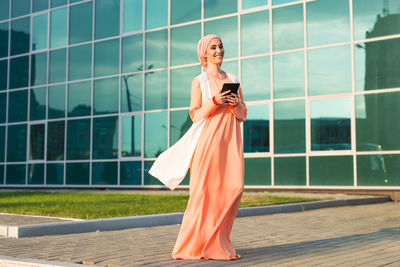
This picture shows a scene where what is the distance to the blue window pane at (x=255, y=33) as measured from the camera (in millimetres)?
17547

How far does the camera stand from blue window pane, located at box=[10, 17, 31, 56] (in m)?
23.5

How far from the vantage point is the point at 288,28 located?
672 inches

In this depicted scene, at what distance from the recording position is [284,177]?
54.3 feet

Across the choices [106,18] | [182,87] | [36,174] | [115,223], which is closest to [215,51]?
[115,223]

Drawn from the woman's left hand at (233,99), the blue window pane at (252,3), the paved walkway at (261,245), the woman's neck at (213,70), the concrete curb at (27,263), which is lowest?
the paved walkway at (261,245)

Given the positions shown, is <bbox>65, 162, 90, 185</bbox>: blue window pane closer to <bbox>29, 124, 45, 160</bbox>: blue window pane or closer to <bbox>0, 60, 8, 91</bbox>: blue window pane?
<bbox>29, 124, 45, 160</bbox>: blue window pane

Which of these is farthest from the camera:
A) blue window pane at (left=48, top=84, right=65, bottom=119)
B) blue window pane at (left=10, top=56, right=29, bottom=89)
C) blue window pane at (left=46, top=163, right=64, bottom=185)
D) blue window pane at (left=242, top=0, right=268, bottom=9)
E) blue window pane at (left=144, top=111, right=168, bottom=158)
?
blue window pane at (left=10, top=56, right=29, bottom=89)

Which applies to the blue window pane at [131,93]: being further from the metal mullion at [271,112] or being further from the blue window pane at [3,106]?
the blue window pane at [3,106]

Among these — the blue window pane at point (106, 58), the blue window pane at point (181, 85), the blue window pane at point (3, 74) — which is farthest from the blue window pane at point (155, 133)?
the blue window pane at point (3, 74)

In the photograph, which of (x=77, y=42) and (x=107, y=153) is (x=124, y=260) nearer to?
(x=107, y=153)

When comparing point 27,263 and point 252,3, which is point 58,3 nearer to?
point 252,3

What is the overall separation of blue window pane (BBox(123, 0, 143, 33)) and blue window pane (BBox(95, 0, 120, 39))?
15.2 inches

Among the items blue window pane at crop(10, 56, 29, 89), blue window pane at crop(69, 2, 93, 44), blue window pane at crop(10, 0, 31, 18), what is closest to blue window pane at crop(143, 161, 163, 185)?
blue window pane at crop(69, 2, 93, 44)

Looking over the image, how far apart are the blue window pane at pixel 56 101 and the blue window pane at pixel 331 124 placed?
10.5 m
